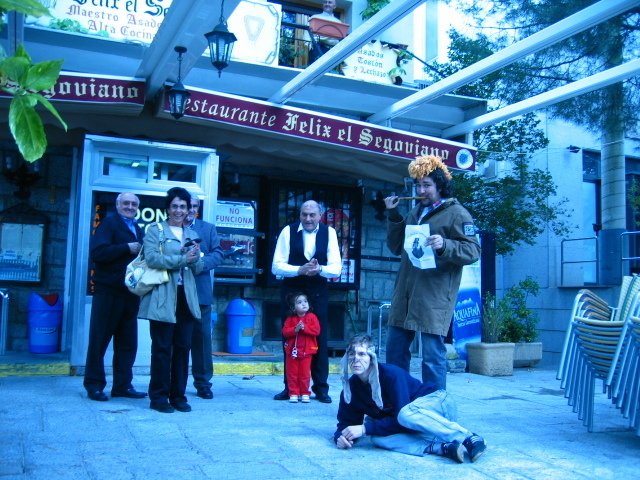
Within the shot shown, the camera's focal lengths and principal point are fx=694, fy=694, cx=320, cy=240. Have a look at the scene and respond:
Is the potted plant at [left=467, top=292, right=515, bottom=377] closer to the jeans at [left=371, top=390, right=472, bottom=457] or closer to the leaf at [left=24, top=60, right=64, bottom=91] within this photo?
the jeans at [left=371, top=390, right=472, bottom=457]

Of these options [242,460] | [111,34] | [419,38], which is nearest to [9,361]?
[111,34]

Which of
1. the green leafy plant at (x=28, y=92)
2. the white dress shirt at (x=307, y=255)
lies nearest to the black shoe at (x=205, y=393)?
the white dress shirt at (x=307, y=255)

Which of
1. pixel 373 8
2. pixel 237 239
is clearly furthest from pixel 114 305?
pixel 373 8

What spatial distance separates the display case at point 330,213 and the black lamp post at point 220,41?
313cm

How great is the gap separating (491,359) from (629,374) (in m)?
3.76

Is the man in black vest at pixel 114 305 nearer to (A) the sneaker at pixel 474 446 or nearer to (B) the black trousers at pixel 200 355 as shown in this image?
(B) the black trousers at pixel 200 355

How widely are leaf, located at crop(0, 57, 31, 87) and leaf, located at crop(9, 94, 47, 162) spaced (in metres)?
0.04

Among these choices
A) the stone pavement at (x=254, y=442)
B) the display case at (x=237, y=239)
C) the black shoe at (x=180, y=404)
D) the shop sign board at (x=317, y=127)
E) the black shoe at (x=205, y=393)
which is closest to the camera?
the stone pavement at (x=254, y=442)

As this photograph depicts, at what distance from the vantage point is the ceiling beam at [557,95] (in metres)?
6.18

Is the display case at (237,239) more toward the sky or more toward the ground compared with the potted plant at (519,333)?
more toward the sky

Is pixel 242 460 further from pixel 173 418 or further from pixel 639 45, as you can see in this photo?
pixel 639 45

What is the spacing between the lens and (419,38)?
Result: 10.4 m

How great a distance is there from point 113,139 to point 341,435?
14.0ft

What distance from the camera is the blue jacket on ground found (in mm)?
4012
